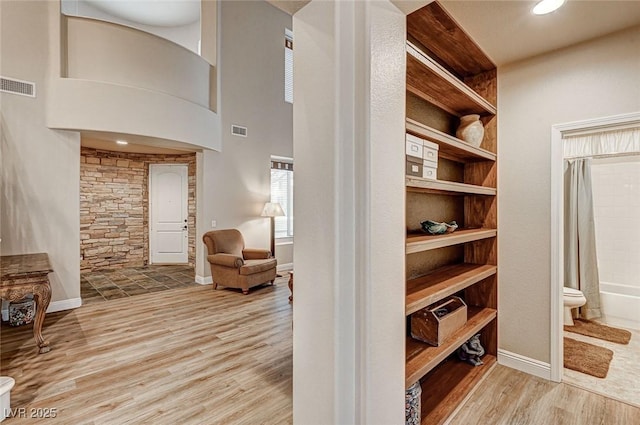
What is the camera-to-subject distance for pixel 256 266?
4.79m

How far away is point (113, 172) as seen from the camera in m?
6.49

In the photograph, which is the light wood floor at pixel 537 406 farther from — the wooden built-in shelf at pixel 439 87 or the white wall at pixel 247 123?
the white wall at pixel 247 123

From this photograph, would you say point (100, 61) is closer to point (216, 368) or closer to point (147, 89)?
point (147, 89)

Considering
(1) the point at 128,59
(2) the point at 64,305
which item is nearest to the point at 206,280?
(2) the point at 64,305

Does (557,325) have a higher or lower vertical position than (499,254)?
lower

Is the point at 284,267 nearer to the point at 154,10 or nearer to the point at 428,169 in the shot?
the point at 428,169

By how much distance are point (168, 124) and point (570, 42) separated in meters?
4.72

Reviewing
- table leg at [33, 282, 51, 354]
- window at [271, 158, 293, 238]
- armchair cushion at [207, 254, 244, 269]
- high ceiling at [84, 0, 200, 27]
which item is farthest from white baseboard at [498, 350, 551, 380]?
high ceiling at [84, 0, 200, 27]

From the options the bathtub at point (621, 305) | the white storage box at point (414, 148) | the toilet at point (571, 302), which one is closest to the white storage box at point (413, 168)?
the white storage box at point (414, 148)

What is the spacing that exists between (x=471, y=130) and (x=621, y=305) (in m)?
2.96

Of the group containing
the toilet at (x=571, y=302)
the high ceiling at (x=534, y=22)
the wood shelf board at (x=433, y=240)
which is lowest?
the toilet at (x=571, y=302)

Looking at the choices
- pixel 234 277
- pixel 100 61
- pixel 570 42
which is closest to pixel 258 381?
pixel 234 277

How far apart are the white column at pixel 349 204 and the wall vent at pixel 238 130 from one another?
454 cm

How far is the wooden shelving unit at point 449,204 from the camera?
5.82 ft
